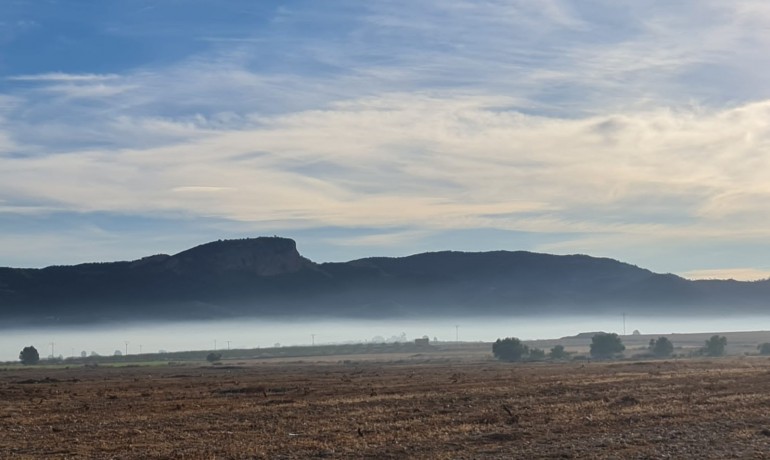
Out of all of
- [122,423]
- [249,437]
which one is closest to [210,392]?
[122,423]

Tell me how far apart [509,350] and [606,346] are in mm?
19318

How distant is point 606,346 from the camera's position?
159 metres

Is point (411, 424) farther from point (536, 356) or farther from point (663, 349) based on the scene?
point (663, 349)

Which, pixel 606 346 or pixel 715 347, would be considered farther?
pixel 606 346

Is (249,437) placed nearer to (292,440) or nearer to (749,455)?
(292,440)

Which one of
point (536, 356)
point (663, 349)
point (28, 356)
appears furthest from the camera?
point (28, 356)

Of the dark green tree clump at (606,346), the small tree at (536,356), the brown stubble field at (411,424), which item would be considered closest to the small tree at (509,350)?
the small tree at (536,356)

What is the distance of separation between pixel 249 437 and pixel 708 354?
446 feet

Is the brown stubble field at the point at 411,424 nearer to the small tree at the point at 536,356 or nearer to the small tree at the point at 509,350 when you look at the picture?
the small tree at the point at 509,350

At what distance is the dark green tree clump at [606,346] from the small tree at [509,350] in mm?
14908

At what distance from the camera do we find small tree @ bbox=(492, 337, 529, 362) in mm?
150625

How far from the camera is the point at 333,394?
51.7 metres

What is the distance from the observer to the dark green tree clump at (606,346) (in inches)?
6220

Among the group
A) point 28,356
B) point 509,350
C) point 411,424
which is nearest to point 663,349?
point 509,350
